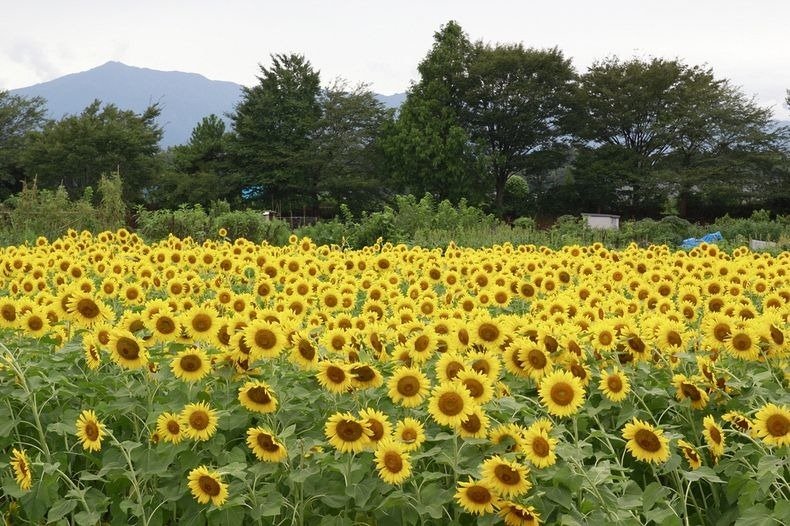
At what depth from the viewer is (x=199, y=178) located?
4403 centimetres

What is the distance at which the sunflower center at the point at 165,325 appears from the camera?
3.03 m

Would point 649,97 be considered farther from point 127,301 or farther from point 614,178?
point 127,301

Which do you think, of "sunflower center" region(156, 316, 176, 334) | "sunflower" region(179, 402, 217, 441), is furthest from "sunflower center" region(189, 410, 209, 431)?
"sunflower center" region(156, 316, 176, 334)

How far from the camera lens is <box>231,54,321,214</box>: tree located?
43656 millimetres

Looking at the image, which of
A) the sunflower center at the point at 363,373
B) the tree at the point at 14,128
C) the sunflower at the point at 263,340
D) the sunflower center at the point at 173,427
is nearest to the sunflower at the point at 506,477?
the sunflower center at the point at 363,373

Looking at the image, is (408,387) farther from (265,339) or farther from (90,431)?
(90,431)

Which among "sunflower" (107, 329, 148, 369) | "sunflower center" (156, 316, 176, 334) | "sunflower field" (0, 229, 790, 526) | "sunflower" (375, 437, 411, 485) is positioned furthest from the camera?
"sunflower center" (156, 316, 176, 334)

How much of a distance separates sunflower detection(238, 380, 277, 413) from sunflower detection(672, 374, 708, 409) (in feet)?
5.03

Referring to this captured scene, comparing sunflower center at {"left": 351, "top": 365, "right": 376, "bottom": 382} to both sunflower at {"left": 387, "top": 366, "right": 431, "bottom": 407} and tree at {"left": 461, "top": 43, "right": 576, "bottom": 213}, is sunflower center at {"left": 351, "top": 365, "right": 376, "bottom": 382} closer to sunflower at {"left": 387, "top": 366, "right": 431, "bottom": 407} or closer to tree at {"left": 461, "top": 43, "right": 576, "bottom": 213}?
sunflower at {"left": 387, "top": 366, "right": 431, "bottom": 407}

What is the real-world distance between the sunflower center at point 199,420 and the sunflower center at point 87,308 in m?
0.96

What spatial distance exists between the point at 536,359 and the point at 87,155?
4408 cm

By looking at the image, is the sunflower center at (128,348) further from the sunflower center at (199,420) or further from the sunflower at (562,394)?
the sunflower at (562,394)

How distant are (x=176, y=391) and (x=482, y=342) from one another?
1239 mm

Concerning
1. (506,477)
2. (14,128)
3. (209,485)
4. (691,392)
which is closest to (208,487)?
(209,485)
